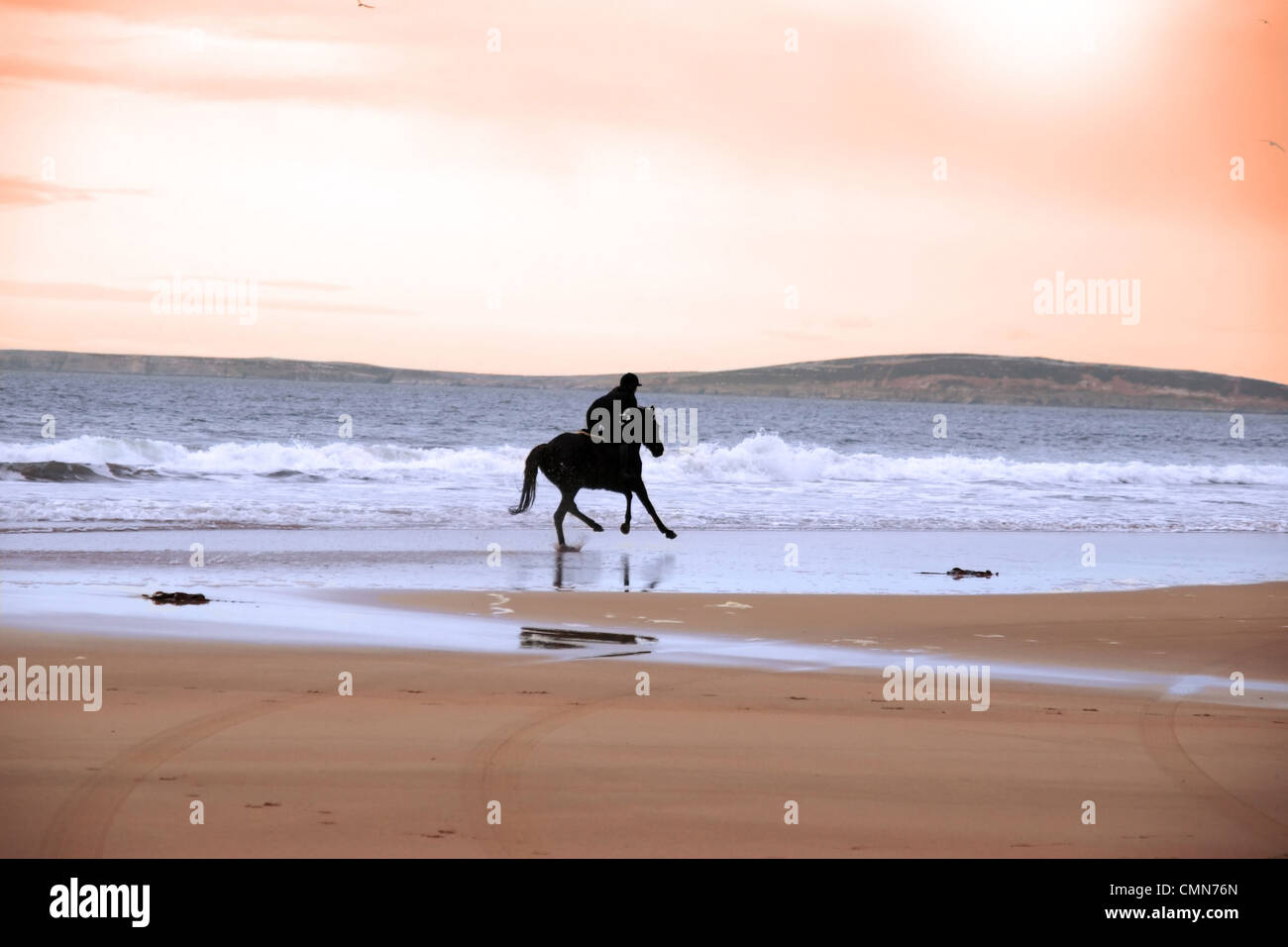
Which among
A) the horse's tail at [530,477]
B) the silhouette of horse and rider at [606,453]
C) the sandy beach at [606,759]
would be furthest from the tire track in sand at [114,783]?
the horse's tail at [530,477]

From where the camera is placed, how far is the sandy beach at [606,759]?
4629 millimetres

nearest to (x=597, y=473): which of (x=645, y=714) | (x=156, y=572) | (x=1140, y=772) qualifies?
(x=156, y=572)

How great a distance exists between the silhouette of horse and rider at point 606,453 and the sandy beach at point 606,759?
637 centimetres

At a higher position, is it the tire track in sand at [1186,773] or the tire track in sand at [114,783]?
the tire track in sand at [114,783]

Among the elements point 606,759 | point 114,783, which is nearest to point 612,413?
point 606,759

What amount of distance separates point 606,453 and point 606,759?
9.65 meters

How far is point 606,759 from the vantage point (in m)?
5.65

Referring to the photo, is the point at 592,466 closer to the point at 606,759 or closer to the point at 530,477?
the point at 530,477

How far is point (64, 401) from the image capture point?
209 feet

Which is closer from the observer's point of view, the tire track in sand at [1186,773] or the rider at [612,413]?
the tire track in sand at [1186,773]

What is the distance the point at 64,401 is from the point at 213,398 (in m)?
12.1

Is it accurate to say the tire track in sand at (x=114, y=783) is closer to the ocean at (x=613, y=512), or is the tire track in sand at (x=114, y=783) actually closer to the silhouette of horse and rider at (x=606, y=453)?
the ocean at (x=613, y=512)
